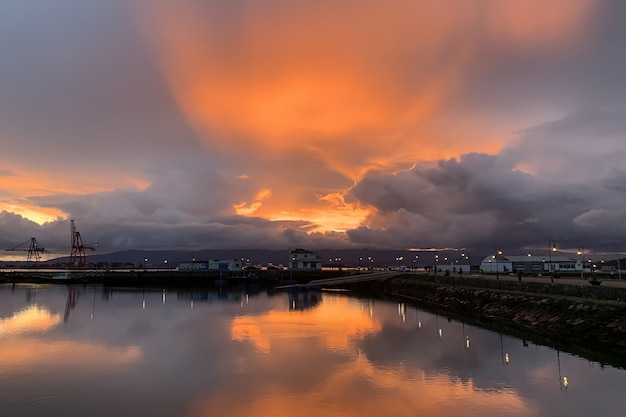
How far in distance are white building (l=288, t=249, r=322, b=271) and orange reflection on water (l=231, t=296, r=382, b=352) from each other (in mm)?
96596

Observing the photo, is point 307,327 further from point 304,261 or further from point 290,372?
point 304,261

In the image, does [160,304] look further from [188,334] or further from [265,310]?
[188,334]

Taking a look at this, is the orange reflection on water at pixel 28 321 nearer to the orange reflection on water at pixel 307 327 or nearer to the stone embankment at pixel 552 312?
the orange reflection on water at pixel 307 327

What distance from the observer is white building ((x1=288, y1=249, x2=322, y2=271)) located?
172625mm

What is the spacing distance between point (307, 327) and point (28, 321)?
132 ft

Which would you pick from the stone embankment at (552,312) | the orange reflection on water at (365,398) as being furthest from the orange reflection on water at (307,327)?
the stone embankment at (552,312)

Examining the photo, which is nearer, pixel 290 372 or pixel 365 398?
pixel 365 398

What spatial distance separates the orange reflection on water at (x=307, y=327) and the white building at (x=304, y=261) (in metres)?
96.6

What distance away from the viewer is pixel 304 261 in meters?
173

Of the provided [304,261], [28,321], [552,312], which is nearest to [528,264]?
[304,261]

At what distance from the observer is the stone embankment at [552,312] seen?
3948 cm

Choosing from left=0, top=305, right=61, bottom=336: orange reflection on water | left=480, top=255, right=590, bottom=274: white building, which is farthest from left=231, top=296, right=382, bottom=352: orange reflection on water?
left=480, top=255, right=590, bottom=274: white building

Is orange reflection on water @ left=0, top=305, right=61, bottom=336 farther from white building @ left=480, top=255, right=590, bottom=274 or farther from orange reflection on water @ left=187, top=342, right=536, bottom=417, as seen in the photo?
white building @ left=480, top=255, right=590, bottom=274

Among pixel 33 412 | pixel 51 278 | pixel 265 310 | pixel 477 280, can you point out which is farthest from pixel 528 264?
pixel 51 278
